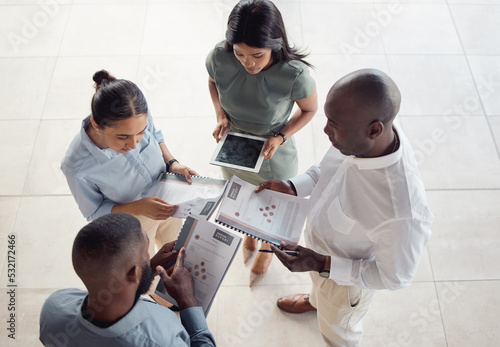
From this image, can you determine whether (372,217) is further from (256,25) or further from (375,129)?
(256,25)

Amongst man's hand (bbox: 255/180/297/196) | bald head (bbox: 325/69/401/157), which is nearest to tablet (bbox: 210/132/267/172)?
man's hand (bbox: 255/180/297/196)

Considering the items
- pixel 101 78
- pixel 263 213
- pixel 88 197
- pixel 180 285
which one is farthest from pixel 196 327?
pixel 101 78

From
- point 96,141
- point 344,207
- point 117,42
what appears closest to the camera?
point 344,207

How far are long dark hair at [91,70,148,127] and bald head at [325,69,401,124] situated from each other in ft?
2.58

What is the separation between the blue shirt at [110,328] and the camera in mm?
1174

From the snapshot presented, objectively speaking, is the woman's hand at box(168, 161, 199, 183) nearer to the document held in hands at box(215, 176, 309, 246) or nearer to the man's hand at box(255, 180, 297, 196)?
the document held in hands at box(215, 176, 309, 246)

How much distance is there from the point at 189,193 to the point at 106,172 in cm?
38

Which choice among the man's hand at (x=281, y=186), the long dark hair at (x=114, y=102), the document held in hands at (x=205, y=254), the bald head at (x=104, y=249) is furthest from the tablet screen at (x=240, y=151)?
the bald head at (x=104, y=249)

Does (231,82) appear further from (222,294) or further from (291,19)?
(291,19)

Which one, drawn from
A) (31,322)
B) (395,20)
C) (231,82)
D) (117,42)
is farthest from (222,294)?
(395,20)

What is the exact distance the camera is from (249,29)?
165cm

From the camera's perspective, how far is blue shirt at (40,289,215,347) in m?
1.17

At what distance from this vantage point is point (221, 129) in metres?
2.08

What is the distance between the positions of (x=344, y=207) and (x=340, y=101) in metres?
0.41
